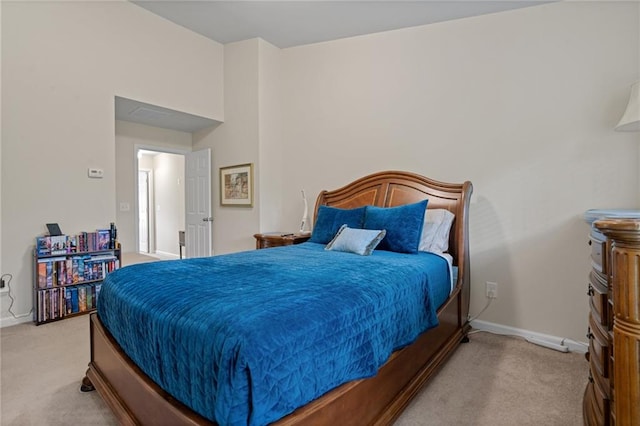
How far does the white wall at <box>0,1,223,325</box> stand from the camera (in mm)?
3074

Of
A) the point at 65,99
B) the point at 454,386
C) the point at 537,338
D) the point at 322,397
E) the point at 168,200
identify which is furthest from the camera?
the point at 168,200

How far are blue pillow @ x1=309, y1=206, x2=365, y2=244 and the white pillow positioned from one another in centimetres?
55

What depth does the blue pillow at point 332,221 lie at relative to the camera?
307 centimetres

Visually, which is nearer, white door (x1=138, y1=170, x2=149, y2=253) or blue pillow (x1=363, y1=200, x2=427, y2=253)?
blue pillow (x1=363, y1=200, x2=427, y2=253)

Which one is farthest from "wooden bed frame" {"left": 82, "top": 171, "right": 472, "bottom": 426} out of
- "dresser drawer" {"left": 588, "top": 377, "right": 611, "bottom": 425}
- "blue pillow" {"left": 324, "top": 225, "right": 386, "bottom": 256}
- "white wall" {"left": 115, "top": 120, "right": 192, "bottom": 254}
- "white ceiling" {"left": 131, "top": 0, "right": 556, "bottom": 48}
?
"white wall" {"left": 115, "top": 120, "right": 192, "bottom": 254}

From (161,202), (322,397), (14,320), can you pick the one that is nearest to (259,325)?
(322,397)

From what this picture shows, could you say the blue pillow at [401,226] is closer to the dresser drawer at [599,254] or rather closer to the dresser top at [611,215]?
the dresser top at [611,215]

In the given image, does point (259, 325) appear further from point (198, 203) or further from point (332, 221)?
point (198, 203)

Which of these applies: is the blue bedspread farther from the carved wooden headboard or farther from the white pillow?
the carved wooden headboard

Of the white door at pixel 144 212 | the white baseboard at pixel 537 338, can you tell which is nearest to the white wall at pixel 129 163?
the white door at pixel 144 212

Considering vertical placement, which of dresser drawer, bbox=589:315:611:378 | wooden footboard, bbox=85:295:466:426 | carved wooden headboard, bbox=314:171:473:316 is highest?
carved wooden headboard, bbox=314:171:473:316

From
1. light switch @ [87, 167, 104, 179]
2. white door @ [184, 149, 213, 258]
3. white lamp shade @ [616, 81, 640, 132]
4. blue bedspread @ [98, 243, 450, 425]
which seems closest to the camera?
blue bedspread @ [98, 243, 450, 425]

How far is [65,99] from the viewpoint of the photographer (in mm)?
3361

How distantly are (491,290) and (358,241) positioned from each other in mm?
1387
